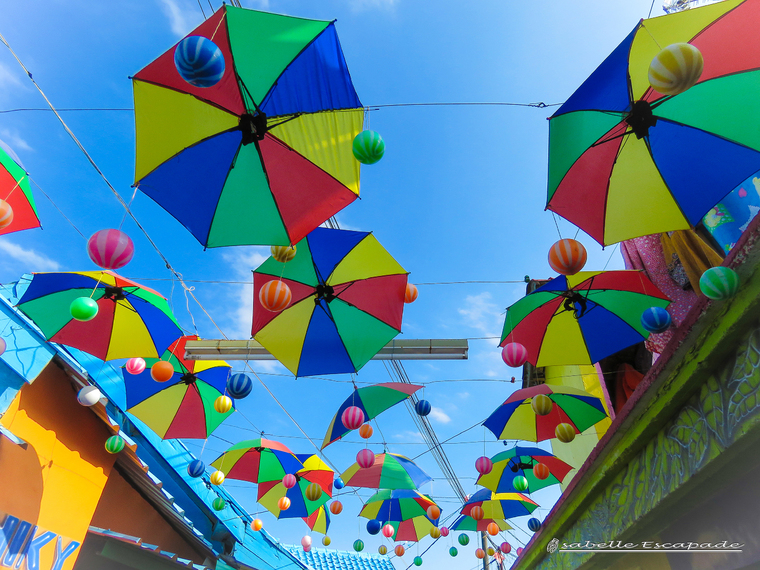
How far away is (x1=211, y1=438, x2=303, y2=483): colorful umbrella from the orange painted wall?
2326 mm

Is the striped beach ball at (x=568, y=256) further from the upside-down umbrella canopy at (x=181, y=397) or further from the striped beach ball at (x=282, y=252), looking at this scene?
the upside-down umbrella canopy at (x=181, y=397)

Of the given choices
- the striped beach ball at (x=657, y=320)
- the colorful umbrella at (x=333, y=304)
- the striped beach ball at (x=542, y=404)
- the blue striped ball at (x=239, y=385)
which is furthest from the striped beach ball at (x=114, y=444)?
the striped beach ball at (x=657, y=320)

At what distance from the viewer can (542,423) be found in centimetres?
816

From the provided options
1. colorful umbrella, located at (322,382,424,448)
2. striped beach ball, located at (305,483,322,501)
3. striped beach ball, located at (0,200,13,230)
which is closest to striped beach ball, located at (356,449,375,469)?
colorful umbrella, located at (322,382,424,448)

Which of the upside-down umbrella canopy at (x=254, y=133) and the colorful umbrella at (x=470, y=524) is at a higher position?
the upside-down umbrella canopy at (x=254, y=133)

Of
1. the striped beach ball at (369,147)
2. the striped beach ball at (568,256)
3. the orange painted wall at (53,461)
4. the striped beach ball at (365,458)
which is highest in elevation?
the striped beach ball at (369,147)

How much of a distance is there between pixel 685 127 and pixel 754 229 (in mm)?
2248

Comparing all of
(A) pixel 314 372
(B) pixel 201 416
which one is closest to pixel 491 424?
(A) pixel 314 372

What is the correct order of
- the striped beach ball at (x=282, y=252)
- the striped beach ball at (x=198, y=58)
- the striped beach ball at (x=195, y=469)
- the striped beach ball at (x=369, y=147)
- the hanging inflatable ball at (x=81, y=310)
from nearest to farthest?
the striped beach ball at (x=198, y=58), the striped beach ball at (x=369, y=147), the hanging inflatable ball at (x=81, y=310), the striped beach ball at (x=282, y=252), the striped beach ball at (x=195, y=469)

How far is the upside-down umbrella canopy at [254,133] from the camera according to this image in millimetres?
4094

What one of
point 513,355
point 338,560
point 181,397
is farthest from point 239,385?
point 338,560

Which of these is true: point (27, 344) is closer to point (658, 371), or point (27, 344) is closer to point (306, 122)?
point (306, 122)

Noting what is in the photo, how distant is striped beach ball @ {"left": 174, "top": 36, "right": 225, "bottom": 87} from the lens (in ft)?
10.5

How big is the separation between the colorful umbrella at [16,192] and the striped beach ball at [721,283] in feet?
21.1
